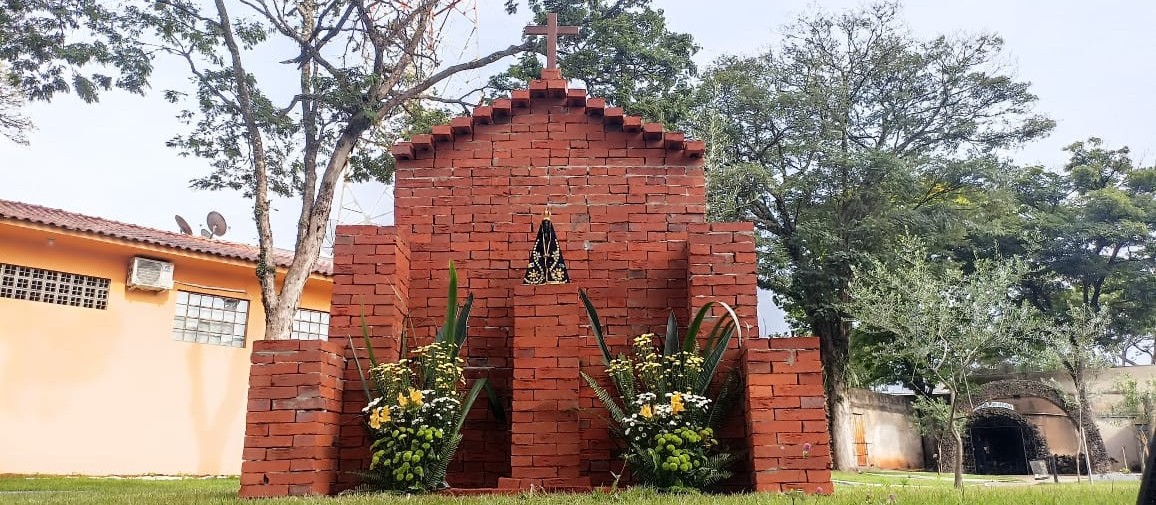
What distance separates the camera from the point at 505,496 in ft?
18.5

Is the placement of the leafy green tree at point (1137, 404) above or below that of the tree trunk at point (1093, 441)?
above

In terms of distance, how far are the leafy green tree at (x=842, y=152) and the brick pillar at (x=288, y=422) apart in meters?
14.7

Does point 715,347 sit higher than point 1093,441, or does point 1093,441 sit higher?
point 715,347

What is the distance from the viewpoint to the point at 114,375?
14609mm

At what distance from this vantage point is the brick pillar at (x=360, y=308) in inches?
260

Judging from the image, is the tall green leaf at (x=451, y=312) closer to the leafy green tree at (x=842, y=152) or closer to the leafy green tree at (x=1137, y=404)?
the leafy green tree at (x=842, y=152)

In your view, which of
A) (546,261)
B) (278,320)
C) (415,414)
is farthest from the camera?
(278,320)

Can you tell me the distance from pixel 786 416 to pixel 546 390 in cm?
173

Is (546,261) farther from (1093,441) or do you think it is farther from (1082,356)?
(1093,441)

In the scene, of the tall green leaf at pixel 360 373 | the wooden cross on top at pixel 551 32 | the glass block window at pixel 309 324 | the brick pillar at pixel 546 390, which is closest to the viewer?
the brick pillar at pixel 546 390

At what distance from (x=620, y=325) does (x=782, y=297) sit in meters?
17.4

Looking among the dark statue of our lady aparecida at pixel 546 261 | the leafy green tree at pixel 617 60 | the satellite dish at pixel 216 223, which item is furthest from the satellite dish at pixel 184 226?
the dark statue of our lady aparecida at pixel 546 261

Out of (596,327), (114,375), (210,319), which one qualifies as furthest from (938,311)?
(114,375)

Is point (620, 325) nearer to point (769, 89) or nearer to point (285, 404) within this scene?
point (285, 404)
